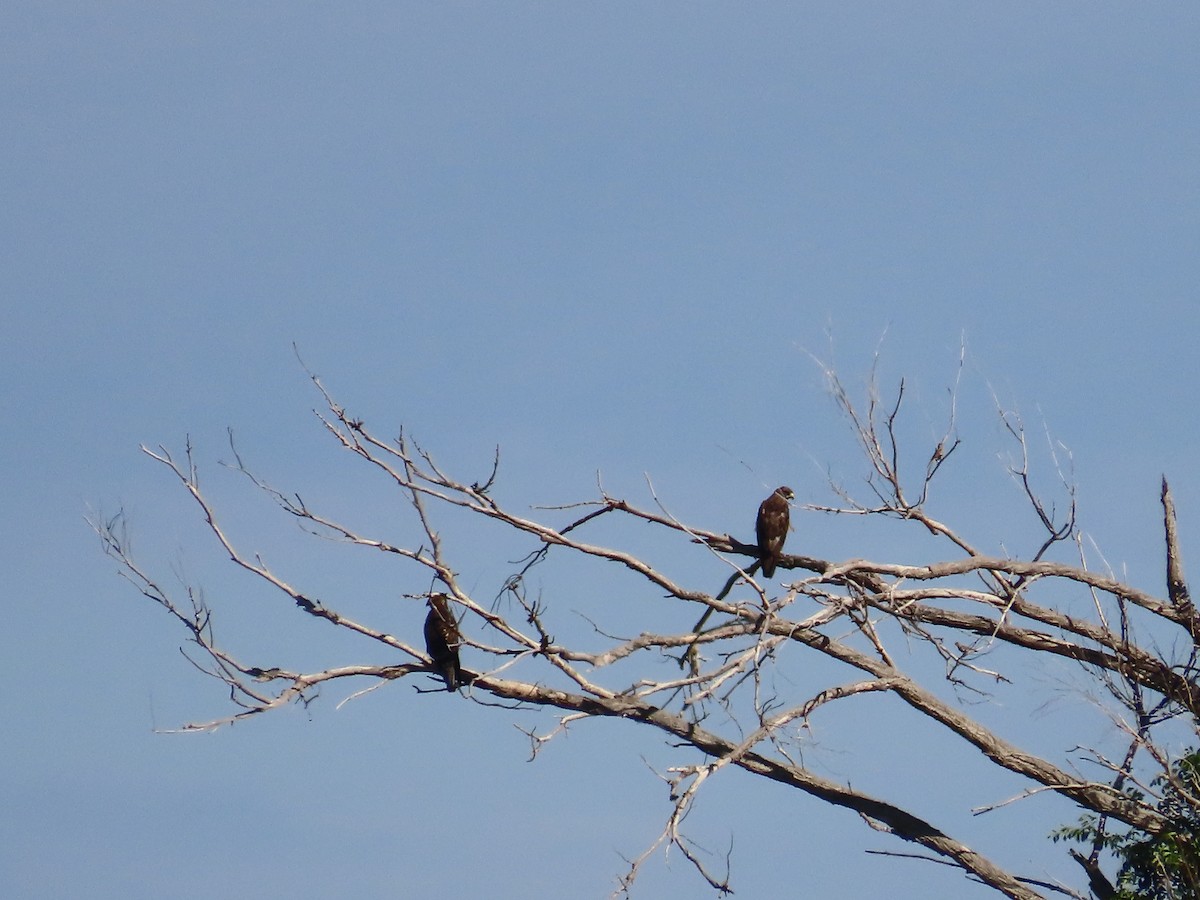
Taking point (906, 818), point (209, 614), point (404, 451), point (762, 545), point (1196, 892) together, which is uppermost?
point (762, 545)

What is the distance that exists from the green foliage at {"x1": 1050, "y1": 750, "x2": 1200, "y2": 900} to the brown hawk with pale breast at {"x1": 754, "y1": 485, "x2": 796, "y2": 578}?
2.56 metres

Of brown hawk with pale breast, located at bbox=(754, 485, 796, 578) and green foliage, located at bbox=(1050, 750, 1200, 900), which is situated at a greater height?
brown hawk with pale breast, located at bbox=(754, 485, 796, 578)

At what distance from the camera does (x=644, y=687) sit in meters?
7.72

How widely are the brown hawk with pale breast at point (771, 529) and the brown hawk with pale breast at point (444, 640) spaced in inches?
81.9

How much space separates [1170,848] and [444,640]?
438cm

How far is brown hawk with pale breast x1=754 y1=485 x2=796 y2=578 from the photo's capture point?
998 centimetres

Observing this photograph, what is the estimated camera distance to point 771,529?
10.7 metres

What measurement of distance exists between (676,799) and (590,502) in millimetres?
1848

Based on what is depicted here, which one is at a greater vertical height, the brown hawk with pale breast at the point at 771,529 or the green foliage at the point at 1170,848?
the brown hawk with pale breast at the point at 771,529

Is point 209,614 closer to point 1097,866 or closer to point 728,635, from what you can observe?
point 728,635

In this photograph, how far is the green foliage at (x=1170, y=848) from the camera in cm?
870

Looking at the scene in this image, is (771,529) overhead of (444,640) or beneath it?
overhead

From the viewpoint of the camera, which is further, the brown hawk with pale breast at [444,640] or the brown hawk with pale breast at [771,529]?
the brown hawk with pale breast at [771,529]

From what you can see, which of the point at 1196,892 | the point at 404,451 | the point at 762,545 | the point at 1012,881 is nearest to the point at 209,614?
the point at 404,451
